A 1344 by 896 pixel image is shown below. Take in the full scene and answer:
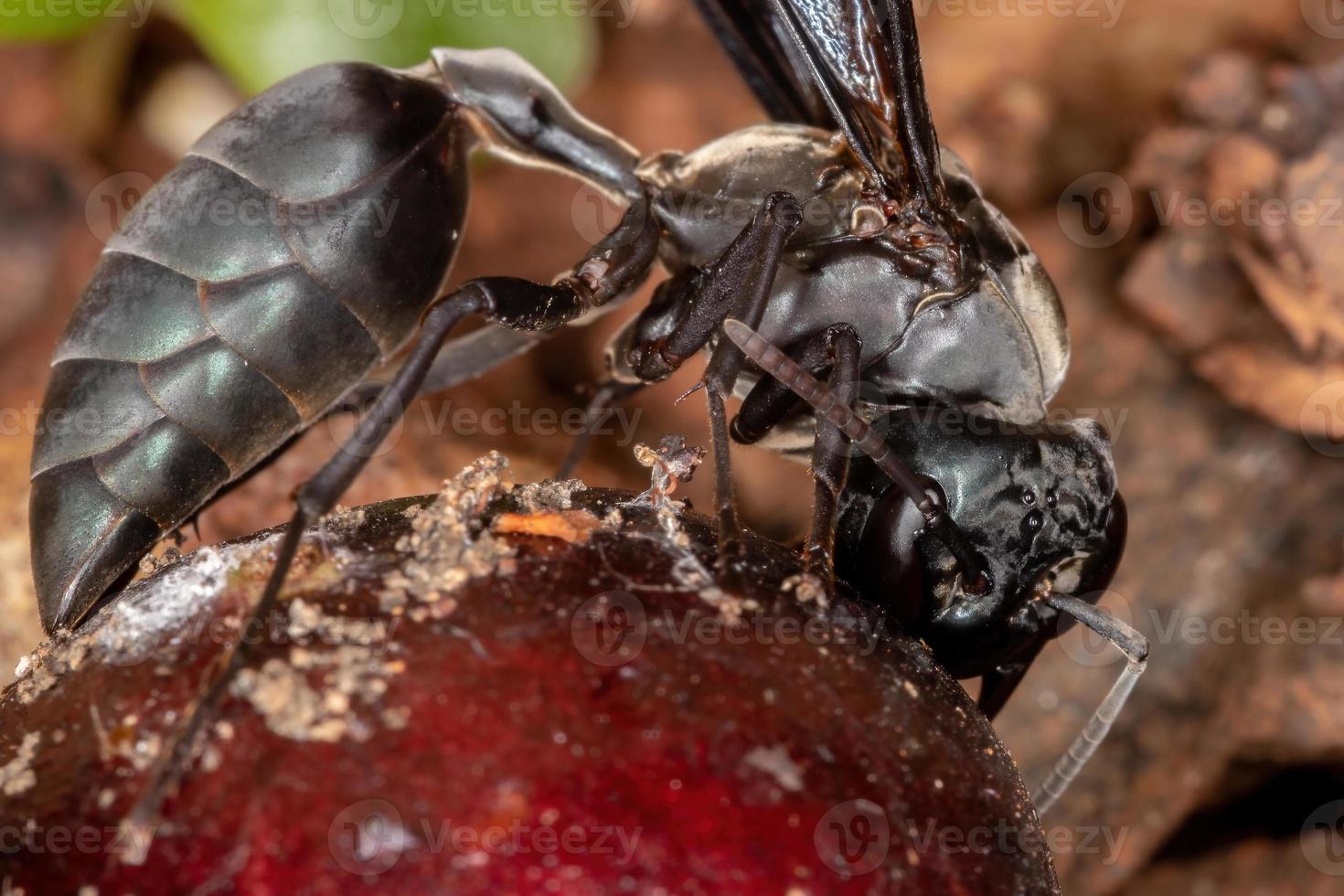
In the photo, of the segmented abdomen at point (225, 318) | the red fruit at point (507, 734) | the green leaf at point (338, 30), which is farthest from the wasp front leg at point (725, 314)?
the green leaf at point (338, 30)

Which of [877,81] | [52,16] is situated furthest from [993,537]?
[52,16]

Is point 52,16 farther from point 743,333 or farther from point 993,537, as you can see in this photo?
point 993,537

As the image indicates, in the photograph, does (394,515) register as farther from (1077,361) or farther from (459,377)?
(1077,361)

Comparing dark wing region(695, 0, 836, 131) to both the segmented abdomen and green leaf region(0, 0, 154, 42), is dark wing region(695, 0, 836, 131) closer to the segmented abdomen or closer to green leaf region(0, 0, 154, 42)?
the segmented abdomen

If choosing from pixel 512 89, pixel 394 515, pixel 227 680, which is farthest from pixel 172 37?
pixel 227 680

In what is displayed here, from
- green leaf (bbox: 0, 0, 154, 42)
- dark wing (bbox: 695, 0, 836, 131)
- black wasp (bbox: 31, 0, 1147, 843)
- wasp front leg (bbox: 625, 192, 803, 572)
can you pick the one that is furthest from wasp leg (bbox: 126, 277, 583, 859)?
green leaf (bbox: 0, 0, 154, 42)
